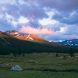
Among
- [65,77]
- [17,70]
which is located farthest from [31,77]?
[17,70]

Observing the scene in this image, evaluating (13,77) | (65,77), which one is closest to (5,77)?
(13,77)

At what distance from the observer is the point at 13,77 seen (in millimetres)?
54719

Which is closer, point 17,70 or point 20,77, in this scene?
point 20,77

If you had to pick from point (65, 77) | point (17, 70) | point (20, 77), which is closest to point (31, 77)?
point (20, 77)

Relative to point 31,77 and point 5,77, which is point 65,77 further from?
point 5,77

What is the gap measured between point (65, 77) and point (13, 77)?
9.96 meters

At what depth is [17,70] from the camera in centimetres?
7369

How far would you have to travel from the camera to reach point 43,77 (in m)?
55.2

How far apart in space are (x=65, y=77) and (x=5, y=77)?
11.5 m

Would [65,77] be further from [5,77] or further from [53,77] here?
[5,77]

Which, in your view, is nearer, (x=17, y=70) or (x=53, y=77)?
(x=53, y=77)

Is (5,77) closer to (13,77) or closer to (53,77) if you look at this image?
(13,77)

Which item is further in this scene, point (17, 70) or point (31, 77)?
point (17, 70)

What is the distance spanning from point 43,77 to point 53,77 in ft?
6.26
